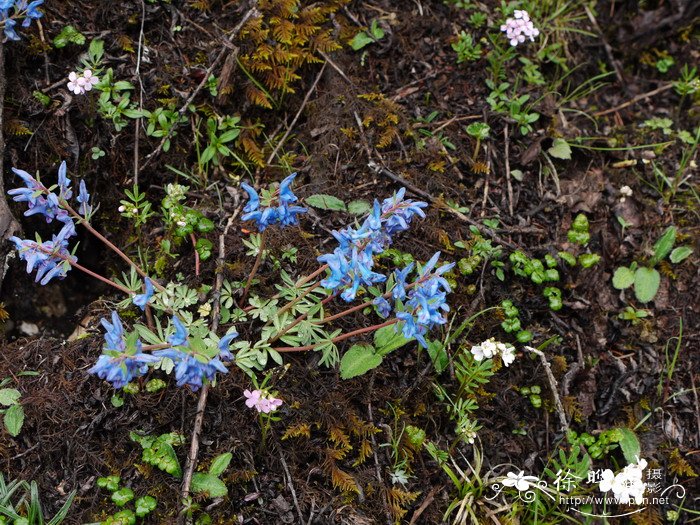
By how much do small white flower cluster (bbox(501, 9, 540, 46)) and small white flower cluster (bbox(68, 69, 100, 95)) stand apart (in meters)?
2.72

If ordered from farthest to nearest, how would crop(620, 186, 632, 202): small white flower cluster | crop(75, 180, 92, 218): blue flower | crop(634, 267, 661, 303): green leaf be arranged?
crop(620, 186, 632, 202): small white flower cluster < crop(634, 267, 661, 303): green leaf < crop(75, 180, 92, 218): blue flower

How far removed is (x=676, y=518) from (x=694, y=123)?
290 centimetres

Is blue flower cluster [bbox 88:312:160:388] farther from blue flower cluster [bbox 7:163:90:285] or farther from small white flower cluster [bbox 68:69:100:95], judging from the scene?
small white flower cluster [bbox 68:69:100:95]

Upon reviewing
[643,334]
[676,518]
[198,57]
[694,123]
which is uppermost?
A: [198,57]

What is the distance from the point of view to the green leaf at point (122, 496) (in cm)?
288

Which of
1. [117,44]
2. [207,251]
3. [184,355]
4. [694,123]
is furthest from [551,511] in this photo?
[117,44]

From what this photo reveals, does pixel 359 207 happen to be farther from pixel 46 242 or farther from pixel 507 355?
pixel 46 242

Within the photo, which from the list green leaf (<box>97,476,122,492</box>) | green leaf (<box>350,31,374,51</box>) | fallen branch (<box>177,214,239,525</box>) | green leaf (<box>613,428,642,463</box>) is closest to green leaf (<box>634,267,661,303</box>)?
green leaf (<box>613,428,642,463</box>)

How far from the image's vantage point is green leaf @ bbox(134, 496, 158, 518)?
9.39 ft

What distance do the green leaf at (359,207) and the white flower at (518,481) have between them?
5.49 feet

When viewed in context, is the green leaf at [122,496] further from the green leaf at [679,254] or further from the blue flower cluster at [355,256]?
the green leaf at [679,254]

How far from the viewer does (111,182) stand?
3945 millimetres

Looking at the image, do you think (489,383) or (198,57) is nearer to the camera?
(489,383)

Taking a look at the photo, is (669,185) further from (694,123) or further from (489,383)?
(489,383)
